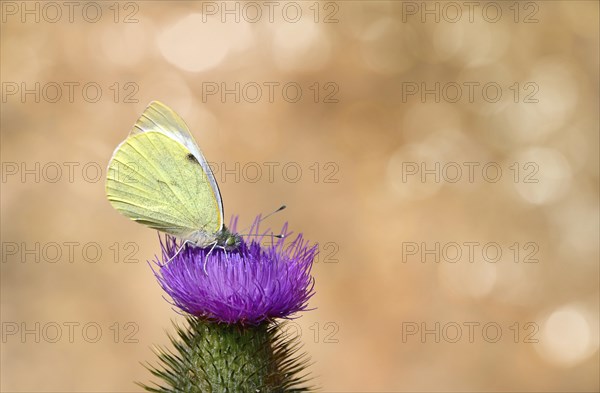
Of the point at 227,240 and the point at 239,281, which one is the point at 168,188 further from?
the point at 239,281

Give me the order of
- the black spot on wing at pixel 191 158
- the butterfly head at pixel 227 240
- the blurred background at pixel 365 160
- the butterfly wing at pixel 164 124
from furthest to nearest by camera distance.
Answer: the blurred background at pixel 365 160, the butterfly wing at pixel 164 124, the black spot on wing at pixel 191 158, the butterfly head at pixel 227 240

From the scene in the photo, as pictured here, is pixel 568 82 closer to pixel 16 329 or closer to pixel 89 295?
pixel 89 295

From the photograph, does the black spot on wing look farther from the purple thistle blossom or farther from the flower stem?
the flower stem

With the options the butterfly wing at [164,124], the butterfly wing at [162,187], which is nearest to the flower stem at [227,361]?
the butterfly wing at [162,187]

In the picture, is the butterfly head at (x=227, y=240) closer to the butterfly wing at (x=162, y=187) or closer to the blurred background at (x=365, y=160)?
the butterfly wing at (x=162, y=187)

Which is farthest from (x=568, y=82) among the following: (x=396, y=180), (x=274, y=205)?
(x=274, y=205)

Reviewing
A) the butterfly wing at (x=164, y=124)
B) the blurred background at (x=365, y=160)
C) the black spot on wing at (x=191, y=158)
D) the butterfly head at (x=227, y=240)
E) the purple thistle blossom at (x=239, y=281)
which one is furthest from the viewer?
the blurred background at (x=365, y=160)

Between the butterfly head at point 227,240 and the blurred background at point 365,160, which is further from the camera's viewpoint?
the blurred background at point 365,160
